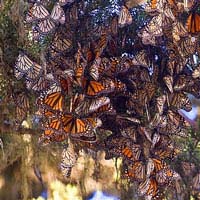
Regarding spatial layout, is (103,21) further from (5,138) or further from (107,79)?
(5,138)

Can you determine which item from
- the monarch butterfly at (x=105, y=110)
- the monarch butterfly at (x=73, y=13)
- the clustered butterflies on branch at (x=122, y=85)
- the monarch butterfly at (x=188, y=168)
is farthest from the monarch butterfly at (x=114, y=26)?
the monarch butterfly at (x=188, y=168)

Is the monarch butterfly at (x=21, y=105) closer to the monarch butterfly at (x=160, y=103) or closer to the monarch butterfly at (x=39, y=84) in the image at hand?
the monarch butterfly at (x=39, y=84)

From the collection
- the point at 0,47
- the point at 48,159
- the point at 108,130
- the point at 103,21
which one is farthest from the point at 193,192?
the point at 0,47

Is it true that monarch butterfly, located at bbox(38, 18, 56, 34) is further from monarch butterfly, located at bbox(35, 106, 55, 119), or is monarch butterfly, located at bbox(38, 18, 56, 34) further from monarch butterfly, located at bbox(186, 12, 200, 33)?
monarch butterfly, located at bbox(186, 12, 200, 33)

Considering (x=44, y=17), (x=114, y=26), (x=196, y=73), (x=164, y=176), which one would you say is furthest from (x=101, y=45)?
(x=164, y=176)

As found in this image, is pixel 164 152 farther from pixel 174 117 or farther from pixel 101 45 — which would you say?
pixel 101 45

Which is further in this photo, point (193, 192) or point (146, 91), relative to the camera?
point (193, 192)
